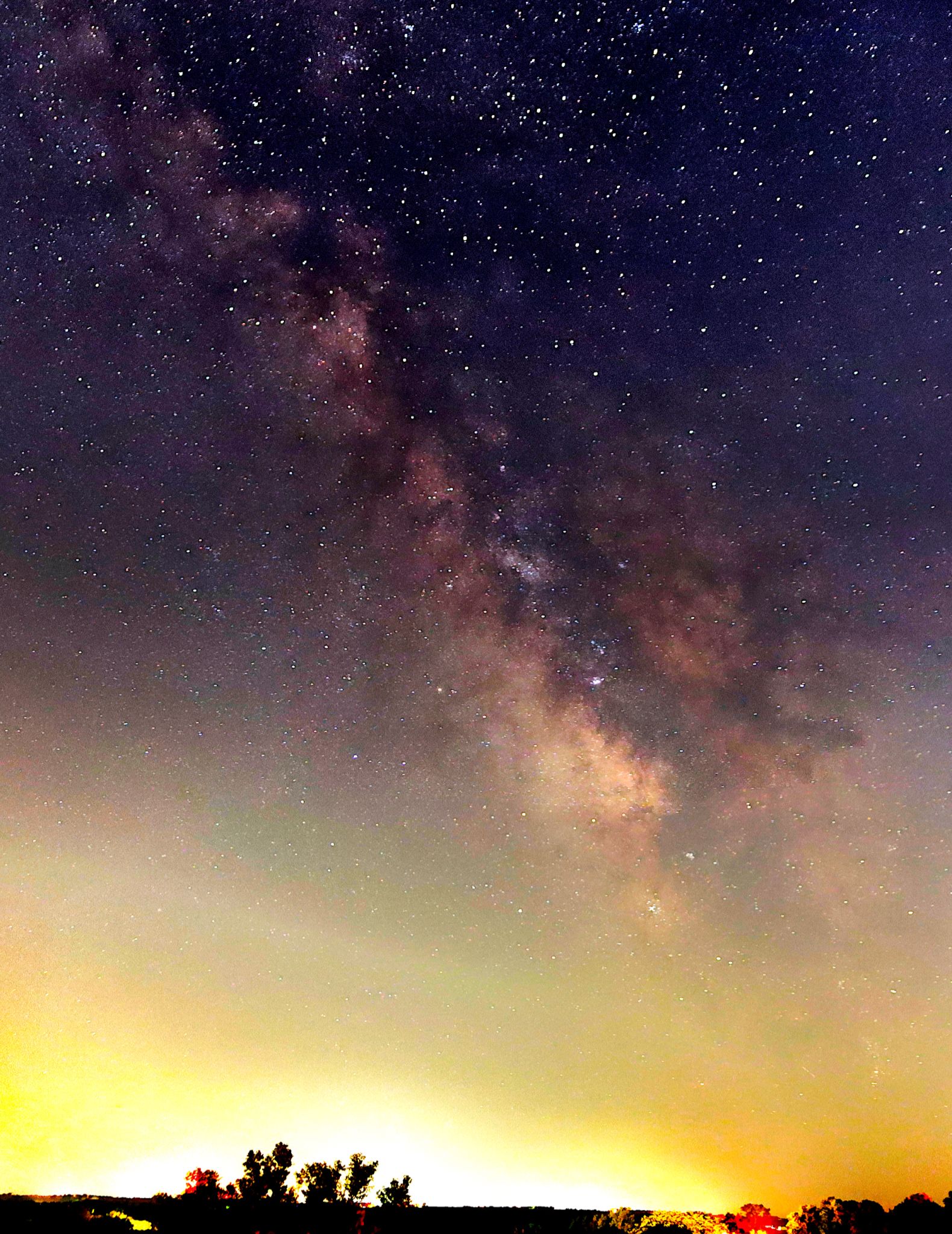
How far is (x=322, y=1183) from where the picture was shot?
1542 inches

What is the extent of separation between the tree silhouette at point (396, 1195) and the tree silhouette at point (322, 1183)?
3114mm

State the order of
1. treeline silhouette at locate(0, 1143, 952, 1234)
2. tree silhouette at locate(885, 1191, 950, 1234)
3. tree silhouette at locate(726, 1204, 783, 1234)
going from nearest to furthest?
treeline silhouette at locate(0, 1143, 952, 1234)
tree silhouette at locate(885, 1191, 950, 1234)
tree silhouette at locate(726, 1204, 783, 1234)

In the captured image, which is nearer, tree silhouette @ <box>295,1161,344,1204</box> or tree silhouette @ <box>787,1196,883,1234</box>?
tree silhouette @ <box>295,1161,344,1204</box>

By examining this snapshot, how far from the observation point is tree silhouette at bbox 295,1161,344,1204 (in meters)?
38.5

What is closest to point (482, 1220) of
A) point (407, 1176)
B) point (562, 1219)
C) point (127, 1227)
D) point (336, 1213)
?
point (562, 1219)

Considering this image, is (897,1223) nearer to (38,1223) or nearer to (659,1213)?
(659,1213)

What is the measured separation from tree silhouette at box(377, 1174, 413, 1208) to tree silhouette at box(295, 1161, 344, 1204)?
123 inches

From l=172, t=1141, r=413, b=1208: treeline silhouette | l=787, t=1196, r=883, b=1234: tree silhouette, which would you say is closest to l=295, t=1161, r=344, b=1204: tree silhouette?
l=172, t=1141, r=413, b=1208: treeline silhouette

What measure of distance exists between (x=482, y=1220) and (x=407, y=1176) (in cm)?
1057

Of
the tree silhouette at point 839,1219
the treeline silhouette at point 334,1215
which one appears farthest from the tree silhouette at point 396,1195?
the tree silhouette at point 839,1219

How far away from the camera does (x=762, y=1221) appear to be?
2420 inches

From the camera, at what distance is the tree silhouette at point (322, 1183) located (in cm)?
3847

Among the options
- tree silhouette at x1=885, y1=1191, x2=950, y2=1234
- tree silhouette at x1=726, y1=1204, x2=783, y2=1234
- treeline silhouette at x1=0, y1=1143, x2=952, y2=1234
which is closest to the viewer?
treeline silhouette at x1=0, y1=1143, x2=952, y2=1234

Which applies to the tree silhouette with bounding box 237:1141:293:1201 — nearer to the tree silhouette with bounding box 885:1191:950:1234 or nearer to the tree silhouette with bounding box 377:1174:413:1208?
the tree silhouette with bounding box 377:1174:413:1208
